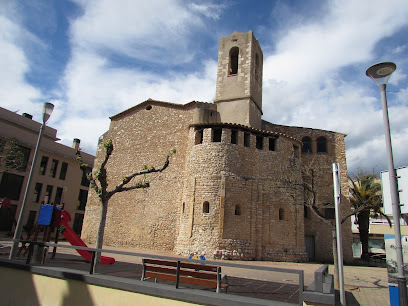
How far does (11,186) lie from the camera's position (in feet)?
86.1

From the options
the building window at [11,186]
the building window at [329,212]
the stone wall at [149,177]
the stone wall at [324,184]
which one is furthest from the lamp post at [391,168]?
the building window at [11,186]

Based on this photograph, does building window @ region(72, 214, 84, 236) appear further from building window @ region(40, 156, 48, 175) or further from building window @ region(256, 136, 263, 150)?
building window @ region(256, 136, 263, 150)

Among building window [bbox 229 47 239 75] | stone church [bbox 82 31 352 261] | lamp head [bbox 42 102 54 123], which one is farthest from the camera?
building window [bbox 229 47 239 75]

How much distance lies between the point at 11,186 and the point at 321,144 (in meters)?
27.7

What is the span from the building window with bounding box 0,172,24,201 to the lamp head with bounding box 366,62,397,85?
28.9 metres

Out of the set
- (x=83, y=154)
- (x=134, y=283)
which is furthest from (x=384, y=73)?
(x=83, y=154)

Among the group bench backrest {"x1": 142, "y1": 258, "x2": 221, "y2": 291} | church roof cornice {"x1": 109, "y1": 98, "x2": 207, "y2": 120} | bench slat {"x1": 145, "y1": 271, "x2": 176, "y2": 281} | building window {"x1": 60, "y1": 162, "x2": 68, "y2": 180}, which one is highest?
church roof cornice {"x1": 109, "y1": 98, "x2": 207, "y2": 120}

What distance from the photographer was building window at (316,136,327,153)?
79.5 feet

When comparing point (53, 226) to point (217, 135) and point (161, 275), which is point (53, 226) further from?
point (217, 135)

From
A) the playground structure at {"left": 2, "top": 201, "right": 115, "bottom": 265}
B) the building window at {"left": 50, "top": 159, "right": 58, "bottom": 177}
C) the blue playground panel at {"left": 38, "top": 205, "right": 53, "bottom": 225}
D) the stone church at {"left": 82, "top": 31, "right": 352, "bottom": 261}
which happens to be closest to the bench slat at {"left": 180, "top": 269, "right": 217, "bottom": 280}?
the playground structure at {"left": 2, "top": 201, "right": 115, "bottom": 265}

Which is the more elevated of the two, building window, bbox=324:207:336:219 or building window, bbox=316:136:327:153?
building window, bbox=316:136:327:153

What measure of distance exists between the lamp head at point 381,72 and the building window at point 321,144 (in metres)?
18.9

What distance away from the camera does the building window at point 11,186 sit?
25.6 metres

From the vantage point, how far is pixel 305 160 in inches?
938
